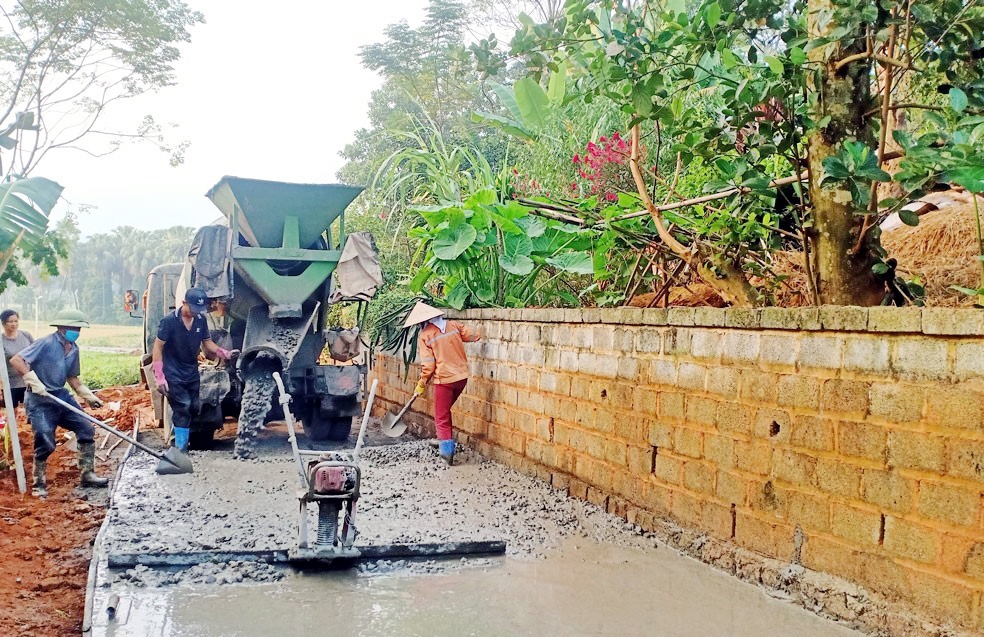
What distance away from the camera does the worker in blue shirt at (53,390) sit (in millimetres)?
7047

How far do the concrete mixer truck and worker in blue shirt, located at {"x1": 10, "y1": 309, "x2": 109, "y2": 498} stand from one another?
3.68 ft

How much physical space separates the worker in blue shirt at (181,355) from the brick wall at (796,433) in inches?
140

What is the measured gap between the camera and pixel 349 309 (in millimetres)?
15531

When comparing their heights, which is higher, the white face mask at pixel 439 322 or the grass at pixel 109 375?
the white face mask at pixel 439 322

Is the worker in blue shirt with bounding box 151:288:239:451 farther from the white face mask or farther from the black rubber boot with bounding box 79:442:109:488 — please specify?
the white face mask

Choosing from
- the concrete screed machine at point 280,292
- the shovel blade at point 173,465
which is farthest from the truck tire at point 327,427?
the shovel blade at point 173,465

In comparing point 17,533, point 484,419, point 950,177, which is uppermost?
point 950,177

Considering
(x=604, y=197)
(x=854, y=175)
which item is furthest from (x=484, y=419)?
(x=854, y=175)

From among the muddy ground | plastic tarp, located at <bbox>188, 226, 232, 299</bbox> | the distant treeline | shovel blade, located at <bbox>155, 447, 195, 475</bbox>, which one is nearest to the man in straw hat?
plastic tarp, located at <bbox>188, 226, 232, 299</bbox>

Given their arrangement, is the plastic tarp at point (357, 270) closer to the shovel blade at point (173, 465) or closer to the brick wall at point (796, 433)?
the shovel blade at point (173, 465)

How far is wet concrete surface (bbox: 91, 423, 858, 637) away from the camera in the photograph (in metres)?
3.73

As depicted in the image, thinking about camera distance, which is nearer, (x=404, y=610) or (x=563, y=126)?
(x=404, y=610)

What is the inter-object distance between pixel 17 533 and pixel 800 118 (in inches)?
242

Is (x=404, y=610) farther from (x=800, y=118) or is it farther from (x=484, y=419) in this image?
(x=484, y=419)
